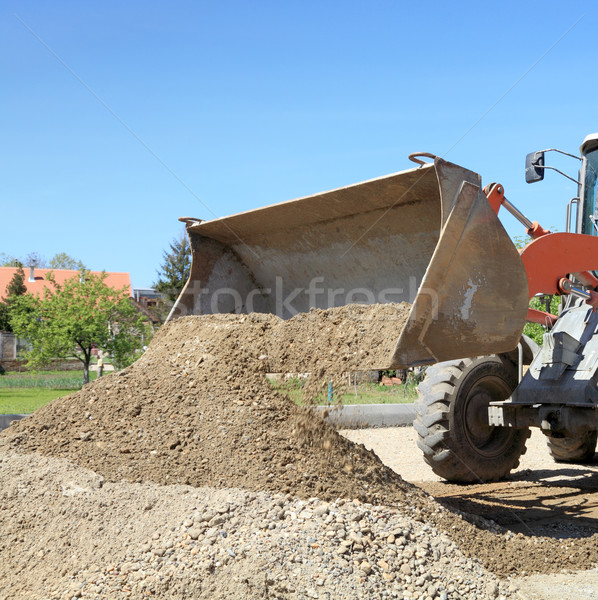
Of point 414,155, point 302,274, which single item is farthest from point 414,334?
point 302,274

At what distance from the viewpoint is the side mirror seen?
16.4 feet

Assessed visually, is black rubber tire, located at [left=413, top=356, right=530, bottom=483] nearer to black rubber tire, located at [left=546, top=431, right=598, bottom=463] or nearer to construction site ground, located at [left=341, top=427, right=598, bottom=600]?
construction site ground, located at [left=341, top=427, right=598, bottom=600]

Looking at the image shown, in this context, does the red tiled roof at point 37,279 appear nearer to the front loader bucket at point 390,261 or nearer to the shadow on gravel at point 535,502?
the front loader bucket at point 390,261

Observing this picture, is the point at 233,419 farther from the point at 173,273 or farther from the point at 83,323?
the point at 173,273

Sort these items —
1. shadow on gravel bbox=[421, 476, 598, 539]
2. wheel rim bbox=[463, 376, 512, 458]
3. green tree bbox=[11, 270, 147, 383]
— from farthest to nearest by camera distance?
green tree bbox=[11, 270, 147, 383]
wheel rim bbox=[463, 376, 512, 458]
shadow on gravel bbox=[421, 476, 598, 539]

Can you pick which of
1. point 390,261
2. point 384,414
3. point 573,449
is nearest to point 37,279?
point 384,414

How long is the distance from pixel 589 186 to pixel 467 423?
250 cm

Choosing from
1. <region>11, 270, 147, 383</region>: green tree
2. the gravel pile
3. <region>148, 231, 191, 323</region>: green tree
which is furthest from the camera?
<region>148, 231, 191, 323</region>: green tree

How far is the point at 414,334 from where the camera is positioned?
3.55 metres

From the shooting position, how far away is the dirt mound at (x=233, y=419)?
382 centimetres

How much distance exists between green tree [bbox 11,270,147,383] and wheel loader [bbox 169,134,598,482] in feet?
44.1

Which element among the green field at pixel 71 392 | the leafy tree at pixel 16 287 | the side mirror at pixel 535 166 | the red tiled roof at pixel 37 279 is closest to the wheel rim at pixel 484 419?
the green field at pixel 71 392

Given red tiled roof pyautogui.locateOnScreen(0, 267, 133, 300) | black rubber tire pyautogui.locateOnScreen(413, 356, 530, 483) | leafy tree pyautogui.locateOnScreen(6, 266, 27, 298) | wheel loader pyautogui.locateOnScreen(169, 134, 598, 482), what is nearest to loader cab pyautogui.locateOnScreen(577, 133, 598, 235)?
wheel loader pyautogui.locateOnScreen(169, 134, 598, 482)

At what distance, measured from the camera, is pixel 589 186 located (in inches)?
233
